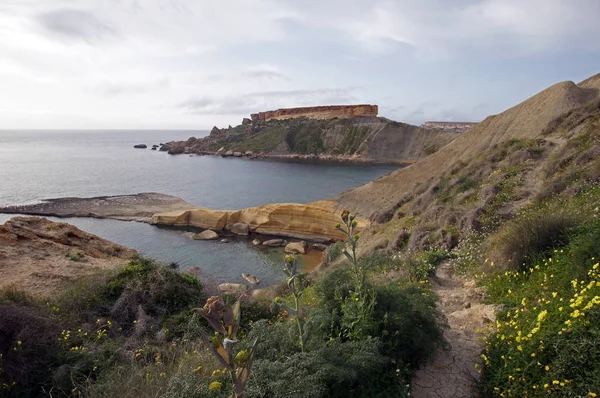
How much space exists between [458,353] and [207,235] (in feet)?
82.6

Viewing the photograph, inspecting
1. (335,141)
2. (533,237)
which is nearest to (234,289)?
(533,237)

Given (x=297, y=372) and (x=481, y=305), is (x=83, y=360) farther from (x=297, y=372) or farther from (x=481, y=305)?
(x=481, y=305)

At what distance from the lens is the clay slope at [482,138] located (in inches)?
1006

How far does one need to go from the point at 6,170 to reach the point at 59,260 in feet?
193

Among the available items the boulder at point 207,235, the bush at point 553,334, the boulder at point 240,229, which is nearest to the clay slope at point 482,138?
the boulder at point 240,229

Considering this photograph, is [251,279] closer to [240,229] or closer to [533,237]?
[240,229]

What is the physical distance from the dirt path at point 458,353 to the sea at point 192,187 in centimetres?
1204

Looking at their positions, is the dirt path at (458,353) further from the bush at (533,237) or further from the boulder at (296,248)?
the boulder at (296,248)

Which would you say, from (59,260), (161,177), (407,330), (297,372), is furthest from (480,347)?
(161,177)

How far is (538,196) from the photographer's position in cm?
953

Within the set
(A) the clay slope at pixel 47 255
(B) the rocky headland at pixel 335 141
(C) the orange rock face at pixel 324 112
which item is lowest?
(A) the clay slope at pixel 47 255

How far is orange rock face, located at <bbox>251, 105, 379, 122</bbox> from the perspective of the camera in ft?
334

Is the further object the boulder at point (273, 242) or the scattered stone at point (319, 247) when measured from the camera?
the boulder at point (273, 242)

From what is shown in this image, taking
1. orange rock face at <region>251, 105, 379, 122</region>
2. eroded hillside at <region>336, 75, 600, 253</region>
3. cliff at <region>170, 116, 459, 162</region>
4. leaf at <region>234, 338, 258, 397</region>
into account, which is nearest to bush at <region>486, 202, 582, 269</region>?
eroded hillside at <region>336, 75, 600, 253</region>
